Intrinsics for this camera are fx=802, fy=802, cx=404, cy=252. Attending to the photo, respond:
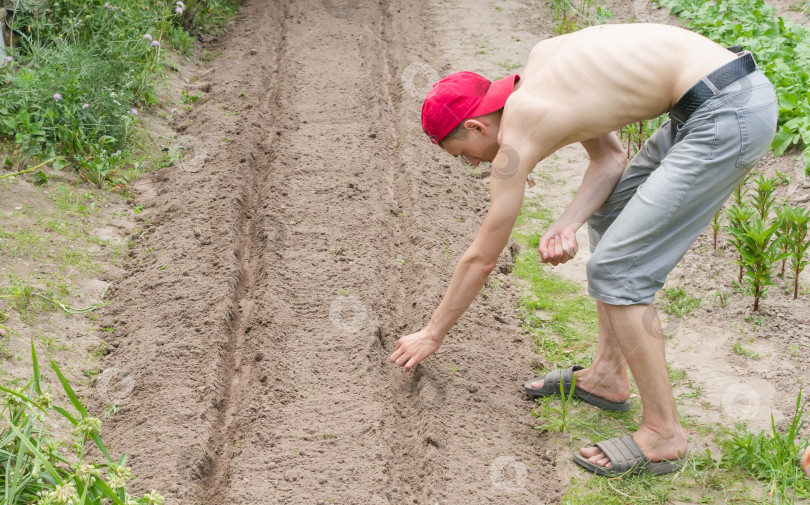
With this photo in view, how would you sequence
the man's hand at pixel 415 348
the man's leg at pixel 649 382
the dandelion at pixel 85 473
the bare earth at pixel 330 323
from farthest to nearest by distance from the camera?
the man's hand at pixel 415 348, the bare earth at pixel 330 323, the man's leg at pixel 649 382, the dandelion at pixel 85 473

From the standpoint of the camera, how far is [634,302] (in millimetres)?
3078

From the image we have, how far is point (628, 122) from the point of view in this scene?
3.10 metres

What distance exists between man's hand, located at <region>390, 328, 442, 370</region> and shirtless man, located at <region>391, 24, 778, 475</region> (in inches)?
9.1

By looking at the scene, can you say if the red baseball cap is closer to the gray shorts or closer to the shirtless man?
the shirtless man

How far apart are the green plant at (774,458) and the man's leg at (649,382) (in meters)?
0.22

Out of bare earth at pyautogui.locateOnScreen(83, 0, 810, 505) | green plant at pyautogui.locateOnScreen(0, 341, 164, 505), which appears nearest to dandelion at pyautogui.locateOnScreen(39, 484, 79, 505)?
green plant at pyautogui.locateOnScreen(0, 341, 164, 505)

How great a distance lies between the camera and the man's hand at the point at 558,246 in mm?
3211

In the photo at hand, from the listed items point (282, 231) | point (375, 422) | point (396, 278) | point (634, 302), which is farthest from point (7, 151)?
point (634, 302)

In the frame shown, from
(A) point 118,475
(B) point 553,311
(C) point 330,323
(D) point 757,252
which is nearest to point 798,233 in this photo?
(D) point 757,252

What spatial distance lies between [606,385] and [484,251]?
38.7 inches

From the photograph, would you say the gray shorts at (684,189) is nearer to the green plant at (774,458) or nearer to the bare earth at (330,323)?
the green plant at (774,458)

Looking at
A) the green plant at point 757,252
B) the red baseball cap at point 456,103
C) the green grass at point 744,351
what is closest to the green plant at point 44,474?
the red baseball cap at point 456,103

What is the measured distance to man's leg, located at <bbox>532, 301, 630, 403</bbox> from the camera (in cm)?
358

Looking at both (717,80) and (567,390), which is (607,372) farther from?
(717,80)
